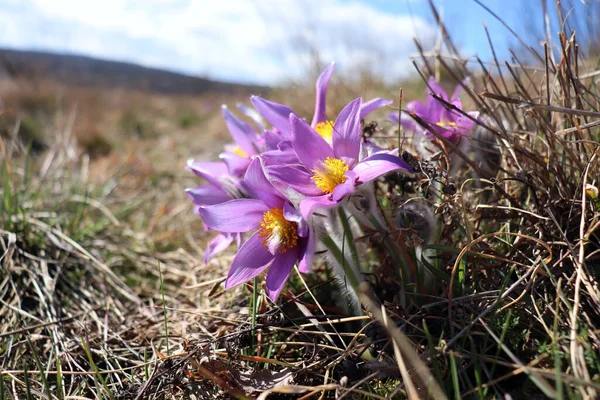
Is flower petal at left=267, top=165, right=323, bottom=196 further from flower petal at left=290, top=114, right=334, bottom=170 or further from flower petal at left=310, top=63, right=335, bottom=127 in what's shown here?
flower petal at left=310, top=63, right=335, bottom=127

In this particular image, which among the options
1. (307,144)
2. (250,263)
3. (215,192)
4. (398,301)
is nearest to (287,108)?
(307,144)

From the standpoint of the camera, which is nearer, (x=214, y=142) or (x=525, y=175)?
(x=525, y=175)

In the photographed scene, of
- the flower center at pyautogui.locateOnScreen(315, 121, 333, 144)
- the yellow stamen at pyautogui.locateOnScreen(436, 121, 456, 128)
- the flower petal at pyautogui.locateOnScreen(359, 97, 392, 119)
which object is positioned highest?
the flower petal at pyautogui.locateOnScreen(359, 97, 392, 119)

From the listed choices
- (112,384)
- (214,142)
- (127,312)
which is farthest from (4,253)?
(214,142)

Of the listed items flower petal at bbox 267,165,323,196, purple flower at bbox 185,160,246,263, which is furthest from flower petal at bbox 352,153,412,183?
purple flower at bbox 185,160,246,263

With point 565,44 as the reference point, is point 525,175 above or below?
below

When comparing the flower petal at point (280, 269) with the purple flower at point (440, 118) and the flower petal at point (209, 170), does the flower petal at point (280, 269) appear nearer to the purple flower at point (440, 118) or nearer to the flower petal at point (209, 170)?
the flower petal at point (209, 170)

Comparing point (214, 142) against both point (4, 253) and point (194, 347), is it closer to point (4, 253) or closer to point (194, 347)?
point (4, 253)
